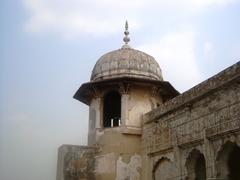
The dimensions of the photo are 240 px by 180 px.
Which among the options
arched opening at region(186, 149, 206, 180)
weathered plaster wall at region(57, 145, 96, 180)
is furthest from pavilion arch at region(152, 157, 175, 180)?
weathered plaster wall at region(57, 145, 96, 180)

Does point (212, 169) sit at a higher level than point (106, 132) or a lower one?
lower

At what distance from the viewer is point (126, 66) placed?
15.0 metres

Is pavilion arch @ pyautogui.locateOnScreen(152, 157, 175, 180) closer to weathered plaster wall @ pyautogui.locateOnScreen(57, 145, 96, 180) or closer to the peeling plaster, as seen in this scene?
the peeling plaster

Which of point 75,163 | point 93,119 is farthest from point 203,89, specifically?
point 93,119

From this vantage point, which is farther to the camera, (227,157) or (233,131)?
(227,157)

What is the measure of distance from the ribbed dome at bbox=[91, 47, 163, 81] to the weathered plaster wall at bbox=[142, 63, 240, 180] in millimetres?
2322

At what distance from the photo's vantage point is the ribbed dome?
15.0 metres

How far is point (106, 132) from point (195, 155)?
4022 mm

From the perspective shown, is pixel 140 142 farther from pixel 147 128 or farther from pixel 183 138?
pixel 183 138

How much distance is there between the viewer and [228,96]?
374 inches

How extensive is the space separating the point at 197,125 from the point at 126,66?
5.14 m

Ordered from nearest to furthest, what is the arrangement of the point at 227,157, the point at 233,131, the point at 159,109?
the point at 233,131
the point at 227,157
the point at 159,109

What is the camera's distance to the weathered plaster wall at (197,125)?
30.8ft

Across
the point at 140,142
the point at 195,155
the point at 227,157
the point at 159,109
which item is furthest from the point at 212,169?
the point at 140,142
